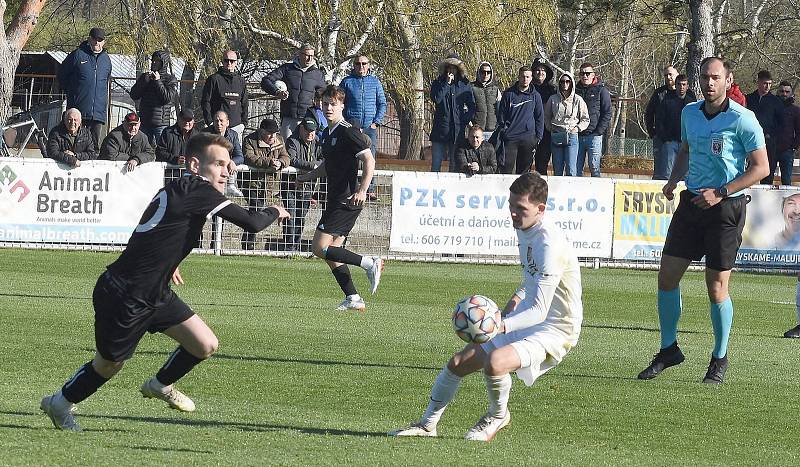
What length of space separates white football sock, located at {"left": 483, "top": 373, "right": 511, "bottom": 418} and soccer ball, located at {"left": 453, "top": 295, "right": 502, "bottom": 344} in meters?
0.28

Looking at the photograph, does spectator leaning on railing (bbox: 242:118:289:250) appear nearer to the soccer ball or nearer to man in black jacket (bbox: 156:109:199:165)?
man in black jacket (bbox: 156:109:199:165)

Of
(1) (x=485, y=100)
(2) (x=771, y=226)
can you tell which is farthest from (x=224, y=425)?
(2) (x=771, y=226)

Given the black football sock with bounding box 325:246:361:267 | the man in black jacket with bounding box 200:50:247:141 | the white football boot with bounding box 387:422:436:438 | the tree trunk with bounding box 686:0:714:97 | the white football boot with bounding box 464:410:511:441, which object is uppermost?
the tree trunk with bounding box 686:0:714:97

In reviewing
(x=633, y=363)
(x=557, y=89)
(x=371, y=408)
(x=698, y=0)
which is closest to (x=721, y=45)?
(x=698, y=0)

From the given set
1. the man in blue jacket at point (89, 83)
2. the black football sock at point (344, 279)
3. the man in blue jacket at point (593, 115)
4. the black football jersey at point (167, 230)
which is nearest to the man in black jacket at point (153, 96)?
the man in blue jacket at point (89, 83)

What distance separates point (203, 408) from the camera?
24.3 feet

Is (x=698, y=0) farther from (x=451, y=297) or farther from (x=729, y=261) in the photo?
(x=729, y=261)

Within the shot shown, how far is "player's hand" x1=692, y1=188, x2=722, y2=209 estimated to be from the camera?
28.9 ft

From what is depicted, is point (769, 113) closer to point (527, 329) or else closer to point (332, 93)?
point (332, 93)

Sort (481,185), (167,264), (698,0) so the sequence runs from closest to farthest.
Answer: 1. (167,264)
2. (481,185)
3. (698,0)

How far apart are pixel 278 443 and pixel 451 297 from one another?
8.71 meters

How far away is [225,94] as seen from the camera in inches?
794

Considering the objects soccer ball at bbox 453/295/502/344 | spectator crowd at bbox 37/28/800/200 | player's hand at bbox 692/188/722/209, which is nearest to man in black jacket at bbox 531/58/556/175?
spectator crowd at bbox 37/28/800/200

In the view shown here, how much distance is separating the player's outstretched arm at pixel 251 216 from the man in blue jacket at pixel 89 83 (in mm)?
13891
